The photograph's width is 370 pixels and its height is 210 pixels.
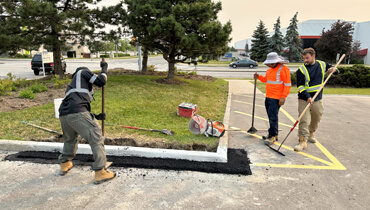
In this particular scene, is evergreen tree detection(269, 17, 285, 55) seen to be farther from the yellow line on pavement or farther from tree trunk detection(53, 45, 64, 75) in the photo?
the yellow line on pavement

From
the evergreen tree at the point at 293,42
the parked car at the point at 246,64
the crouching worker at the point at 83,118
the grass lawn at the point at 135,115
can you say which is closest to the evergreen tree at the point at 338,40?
the evergreen tree at the point at 293,42

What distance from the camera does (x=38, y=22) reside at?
31.0ft

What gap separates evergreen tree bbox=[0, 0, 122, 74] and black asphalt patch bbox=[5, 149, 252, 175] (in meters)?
6.75

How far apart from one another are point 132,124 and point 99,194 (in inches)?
104

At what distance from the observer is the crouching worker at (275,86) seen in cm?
483

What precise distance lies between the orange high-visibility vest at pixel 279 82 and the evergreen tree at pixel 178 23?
18.9ft

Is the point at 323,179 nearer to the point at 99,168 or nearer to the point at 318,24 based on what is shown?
the point at 99,168

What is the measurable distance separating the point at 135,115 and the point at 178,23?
507 cm

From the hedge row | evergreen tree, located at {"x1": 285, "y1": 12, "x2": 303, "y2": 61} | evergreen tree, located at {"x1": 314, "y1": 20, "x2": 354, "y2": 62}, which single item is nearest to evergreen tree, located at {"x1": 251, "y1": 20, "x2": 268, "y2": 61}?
evergreen tree, located at {"x1": 285, "y1": 12, "x2": 303, "y2": 61}

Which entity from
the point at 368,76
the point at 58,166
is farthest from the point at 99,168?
the point at 368,76

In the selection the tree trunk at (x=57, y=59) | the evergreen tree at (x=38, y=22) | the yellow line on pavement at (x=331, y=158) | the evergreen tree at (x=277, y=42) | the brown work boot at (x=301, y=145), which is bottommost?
the yellow line on pavement at (x=331, y=158)

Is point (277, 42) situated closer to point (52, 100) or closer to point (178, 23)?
point (178, 23)

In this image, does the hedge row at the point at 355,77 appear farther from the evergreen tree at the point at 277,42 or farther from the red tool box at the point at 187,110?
the evergreen tree at the point at 277,42

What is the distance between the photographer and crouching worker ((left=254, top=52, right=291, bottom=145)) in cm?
483
